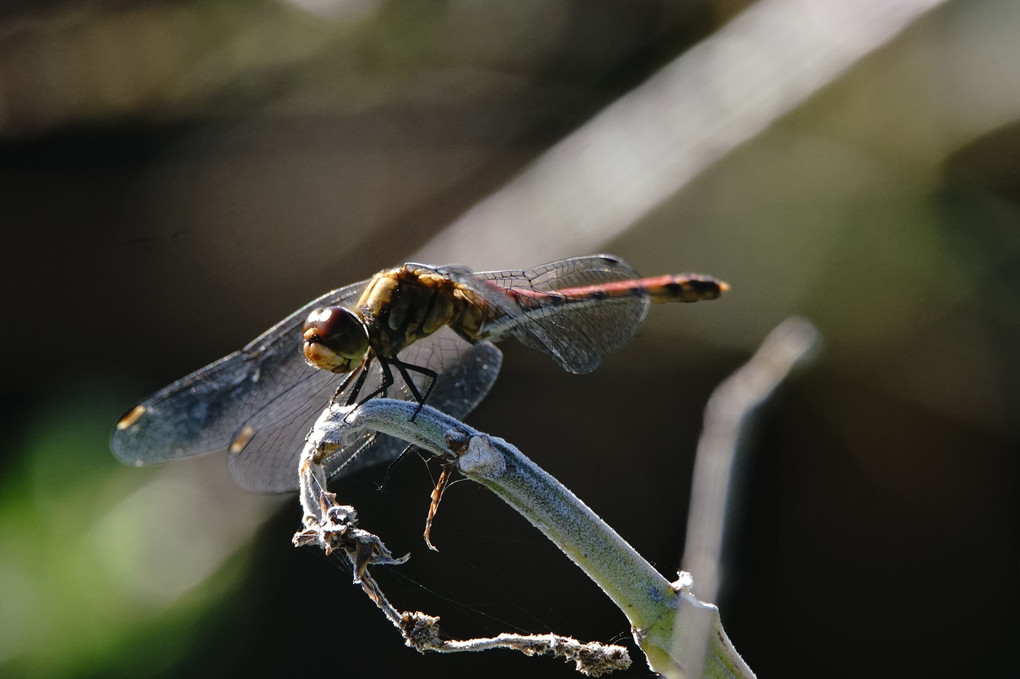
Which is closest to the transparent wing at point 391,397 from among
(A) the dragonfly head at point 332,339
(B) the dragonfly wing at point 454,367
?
(B) the dragonfly wing at point 454,367

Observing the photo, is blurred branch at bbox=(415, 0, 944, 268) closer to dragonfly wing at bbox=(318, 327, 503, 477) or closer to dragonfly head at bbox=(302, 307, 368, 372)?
dragonfly wing at bbox=(318, 327, 503, 477)

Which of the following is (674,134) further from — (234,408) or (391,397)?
(234,408)

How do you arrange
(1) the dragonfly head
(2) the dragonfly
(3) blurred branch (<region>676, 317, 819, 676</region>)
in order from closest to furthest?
(3) blurred branch (<region>676, 317, 819, 676</region>), (1) the dragonfly head, (2) the dragonfly

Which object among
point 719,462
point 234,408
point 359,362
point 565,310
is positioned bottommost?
point 719,462

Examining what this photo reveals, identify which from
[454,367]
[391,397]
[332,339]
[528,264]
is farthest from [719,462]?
[528,264]

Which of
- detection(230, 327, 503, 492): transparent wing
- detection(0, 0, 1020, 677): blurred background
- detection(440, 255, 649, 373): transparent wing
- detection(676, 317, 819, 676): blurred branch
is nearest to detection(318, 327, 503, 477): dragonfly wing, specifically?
detection(230, 327, 503, 492): transparent wing

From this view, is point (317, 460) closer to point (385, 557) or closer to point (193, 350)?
point (385, 557)

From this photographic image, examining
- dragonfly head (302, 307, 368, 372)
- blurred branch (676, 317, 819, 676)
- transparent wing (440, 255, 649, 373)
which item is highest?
dragonfly head (302, 307, 368, 372)

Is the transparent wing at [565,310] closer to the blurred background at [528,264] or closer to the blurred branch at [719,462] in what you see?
the blurred background at [528,264]
